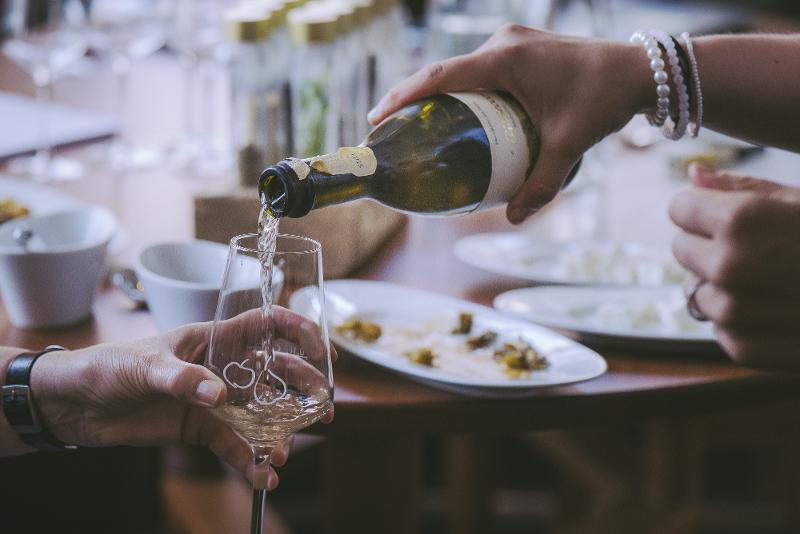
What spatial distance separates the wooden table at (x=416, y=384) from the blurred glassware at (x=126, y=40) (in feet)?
0.32

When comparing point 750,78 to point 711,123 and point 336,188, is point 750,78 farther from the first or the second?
point 336,188

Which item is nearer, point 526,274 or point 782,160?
point 526,274

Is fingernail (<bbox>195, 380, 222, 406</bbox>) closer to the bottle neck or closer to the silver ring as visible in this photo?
the bottle neck

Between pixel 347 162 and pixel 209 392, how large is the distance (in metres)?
0.26

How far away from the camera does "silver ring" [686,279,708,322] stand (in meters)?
1.09

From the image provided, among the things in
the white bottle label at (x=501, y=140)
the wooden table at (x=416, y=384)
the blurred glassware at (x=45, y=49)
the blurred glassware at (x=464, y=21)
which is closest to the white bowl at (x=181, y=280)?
the wooden table at (x=416, y=384)

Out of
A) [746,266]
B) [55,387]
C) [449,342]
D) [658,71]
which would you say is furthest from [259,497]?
[658,71]

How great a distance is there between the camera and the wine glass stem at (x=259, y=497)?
84 centimetres

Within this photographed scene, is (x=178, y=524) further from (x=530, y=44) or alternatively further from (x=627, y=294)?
(x=530, y=44)

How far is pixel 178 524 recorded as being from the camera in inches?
78.4

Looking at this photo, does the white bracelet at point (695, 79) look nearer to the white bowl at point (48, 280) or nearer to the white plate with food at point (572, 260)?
the white plate with food at point (572, 260)

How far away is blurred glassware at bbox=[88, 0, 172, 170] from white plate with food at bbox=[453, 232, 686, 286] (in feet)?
2.61

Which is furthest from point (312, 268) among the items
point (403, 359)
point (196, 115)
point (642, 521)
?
point (196, 115)

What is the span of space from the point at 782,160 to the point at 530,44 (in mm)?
1033
